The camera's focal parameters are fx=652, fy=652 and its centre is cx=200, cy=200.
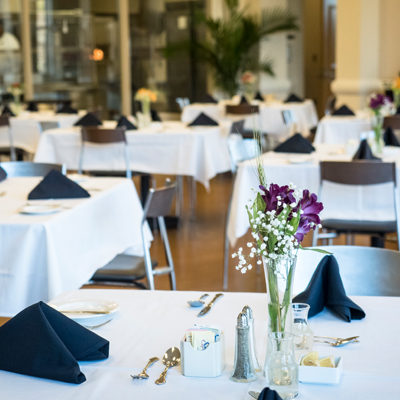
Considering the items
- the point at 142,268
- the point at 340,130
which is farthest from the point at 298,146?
the point at 340,130

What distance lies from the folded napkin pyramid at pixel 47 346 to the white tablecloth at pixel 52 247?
3.42 feet

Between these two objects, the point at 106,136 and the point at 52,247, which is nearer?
the point at 52,247

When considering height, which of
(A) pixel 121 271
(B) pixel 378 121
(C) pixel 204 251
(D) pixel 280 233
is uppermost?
(B) pixel 378 121

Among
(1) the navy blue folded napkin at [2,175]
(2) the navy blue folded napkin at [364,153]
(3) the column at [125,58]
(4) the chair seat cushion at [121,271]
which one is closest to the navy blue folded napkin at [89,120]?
(1) the navy blue folded napkin at [2,175]

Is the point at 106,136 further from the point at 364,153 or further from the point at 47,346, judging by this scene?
the point at 47,346

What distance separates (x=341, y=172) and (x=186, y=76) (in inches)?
359

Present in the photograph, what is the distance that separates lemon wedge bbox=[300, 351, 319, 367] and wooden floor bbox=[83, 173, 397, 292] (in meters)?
2.56

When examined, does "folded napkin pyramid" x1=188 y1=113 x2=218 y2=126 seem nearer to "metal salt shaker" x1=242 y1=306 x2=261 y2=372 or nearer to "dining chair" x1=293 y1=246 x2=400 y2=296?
"dining chair" x1=293 y1=246 x2=400 y2=296

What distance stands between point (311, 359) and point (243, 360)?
125mm

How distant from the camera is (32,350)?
1.26 meters

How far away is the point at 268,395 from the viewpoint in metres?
1.05

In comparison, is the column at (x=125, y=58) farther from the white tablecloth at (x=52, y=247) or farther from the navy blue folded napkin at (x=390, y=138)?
the white tablecloth at (x=52, y=247)

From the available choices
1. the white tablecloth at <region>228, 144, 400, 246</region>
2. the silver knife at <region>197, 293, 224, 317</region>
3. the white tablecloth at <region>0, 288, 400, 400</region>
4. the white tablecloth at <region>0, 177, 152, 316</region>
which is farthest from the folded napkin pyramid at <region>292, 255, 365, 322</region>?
the white tablecloth at <region>228, 144, 400, 246</region>

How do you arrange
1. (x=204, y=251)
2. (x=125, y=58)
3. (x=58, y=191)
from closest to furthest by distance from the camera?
(x=58, y=191) → (x=204, y=251) → (x=125, y=58)
